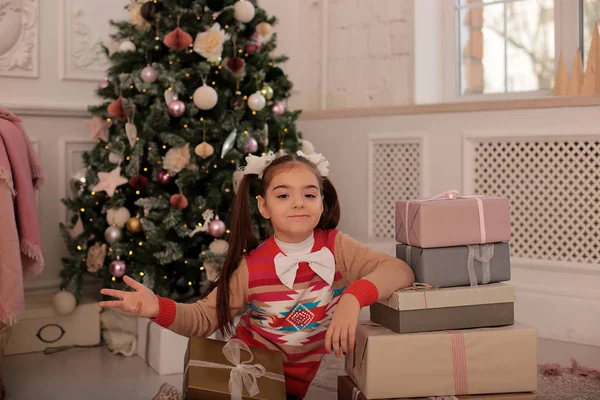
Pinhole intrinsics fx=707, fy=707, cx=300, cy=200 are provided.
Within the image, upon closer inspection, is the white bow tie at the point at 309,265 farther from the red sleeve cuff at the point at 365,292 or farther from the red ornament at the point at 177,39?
the red ornament at the point at 177,39

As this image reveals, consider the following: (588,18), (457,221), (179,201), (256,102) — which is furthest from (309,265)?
(588,18)

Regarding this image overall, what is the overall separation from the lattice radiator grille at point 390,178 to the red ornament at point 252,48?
0.95 m

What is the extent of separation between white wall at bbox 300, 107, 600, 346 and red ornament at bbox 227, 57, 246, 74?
102 cm

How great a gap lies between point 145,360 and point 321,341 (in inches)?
39.1


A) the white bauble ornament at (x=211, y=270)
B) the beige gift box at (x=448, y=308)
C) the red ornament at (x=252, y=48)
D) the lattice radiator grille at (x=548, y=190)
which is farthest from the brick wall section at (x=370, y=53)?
the beige gift box at (x=448, y=308)

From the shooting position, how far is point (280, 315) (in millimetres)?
1914

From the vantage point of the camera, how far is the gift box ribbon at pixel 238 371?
1712mm

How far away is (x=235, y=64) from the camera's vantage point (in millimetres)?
2768

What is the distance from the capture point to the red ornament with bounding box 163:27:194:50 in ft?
8.86

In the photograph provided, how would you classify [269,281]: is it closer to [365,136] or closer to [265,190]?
[265,190]

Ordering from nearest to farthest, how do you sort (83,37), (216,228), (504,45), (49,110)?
(216,228) < (49,110) < (83,37) < (504,45)

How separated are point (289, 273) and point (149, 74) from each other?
123 centimetres

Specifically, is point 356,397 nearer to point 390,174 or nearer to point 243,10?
point 243,10

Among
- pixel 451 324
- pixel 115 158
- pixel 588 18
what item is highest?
pixel 588 18
